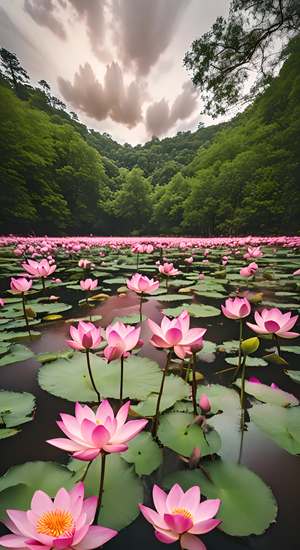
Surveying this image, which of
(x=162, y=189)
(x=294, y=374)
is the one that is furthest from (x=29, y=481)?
(x=162, y=189)

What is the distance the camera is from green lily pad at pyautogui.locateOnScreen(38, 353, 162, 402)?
105cm

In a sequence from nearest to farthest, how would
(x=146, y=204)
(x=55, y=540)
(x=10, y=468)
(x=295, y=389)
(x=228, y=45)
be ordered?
(x=55, y=540), (x=10, y=468), (x=295, y=389), (x=228, y=45), (x=146, y=204)

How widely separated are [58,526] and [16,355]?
1.02 metres

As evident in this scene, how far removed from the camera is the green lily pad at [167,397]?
3.08 ft

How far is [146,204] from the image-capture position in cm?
3366

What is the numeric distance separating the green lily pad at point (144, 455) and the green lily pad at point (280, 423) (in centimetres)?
35

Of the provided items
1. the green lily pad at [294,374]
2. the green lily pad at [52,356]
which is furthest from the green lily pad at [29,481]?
the green lily pad at [294,374]

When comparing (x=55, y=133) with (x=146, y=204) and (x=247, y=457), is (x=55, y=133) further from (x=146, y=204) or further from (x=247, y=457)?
(x=247, y=457)

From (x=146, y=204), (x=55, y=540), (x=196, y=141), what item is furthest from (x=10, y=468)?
(x=196, y=141)

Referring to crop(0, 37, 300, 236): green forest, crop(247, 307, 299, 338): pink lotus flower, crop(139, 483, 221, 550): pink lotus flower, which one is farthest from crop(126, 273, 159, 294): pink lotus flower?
crop(0, 37, 300, 236): green forest

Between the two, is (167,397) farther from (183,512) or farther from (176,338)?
(183,512)

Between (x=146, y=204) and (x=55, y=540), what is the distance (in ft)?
113

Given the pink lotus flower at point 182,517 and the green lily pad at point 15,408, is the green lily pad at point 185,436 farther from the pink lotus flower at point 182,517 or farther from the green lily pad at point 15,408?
the green lily pad at point 15,408

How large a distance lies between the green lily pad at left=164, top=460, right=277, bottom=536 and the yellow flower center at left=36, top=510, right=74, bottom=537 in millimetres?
269
